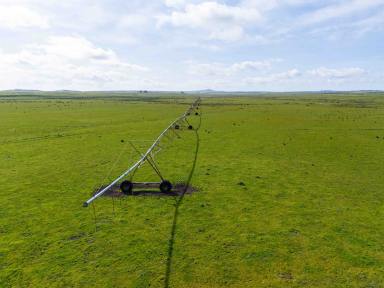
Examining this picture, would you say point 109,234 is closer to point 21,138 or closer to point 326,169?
point 326,169

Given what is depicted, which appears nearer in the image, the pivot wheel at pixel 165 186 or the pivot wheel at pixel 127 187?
the pivot wheel at pixel 127 187

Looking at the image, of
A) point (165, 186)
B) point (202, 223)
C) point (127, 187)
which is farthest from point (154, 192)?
point (202, 223)

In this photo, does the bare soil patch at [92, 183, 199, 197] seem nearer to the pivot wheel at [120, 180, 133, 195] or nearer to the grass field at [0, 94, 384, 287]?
the pivot wheel at [120, 180, 133, 195]

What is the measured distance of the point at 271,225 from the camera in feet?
49.8

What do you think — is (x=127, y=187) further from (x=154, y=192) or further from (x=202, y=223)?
(x=202, y=223)

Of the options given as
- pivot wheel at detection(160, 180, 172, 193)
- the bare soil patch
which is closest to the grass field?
the bare soil patch

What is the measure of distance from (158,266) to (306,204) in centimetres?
1007

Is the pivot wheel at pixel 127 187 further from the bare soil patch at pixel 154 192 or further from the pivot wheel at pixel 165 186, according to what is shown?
the pivot wheel at pixel 165 186

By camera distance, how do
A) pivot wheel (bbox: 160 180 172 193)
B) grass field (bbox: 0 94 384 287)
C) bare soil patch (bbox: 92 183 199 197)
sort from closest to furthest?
grass field (bbox: 0 94 384 287) → bare soil patch (bbox: 92 183 199 197) → pivot wheel (bbox: 160 180 172 193)

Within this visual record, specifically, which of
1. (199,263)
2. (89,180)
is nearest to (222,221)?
(199,263)

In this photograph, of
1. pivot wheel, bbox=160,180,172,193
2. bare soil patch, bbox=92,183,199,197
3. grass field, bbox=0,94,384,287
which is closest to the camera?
grass field, bbox=0,94,384,287

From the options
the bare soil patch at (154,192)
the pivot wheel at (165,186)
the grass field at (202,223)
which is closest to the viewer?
the grass field at (202,223)

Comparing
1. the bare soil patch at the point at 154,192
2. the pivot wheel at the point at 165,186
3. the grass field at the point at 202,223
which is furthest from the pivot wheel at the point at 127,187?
the pivot wheel at the point at 165,186

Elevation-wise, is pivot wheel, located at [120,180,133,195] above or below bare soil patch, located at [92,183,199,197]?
above
